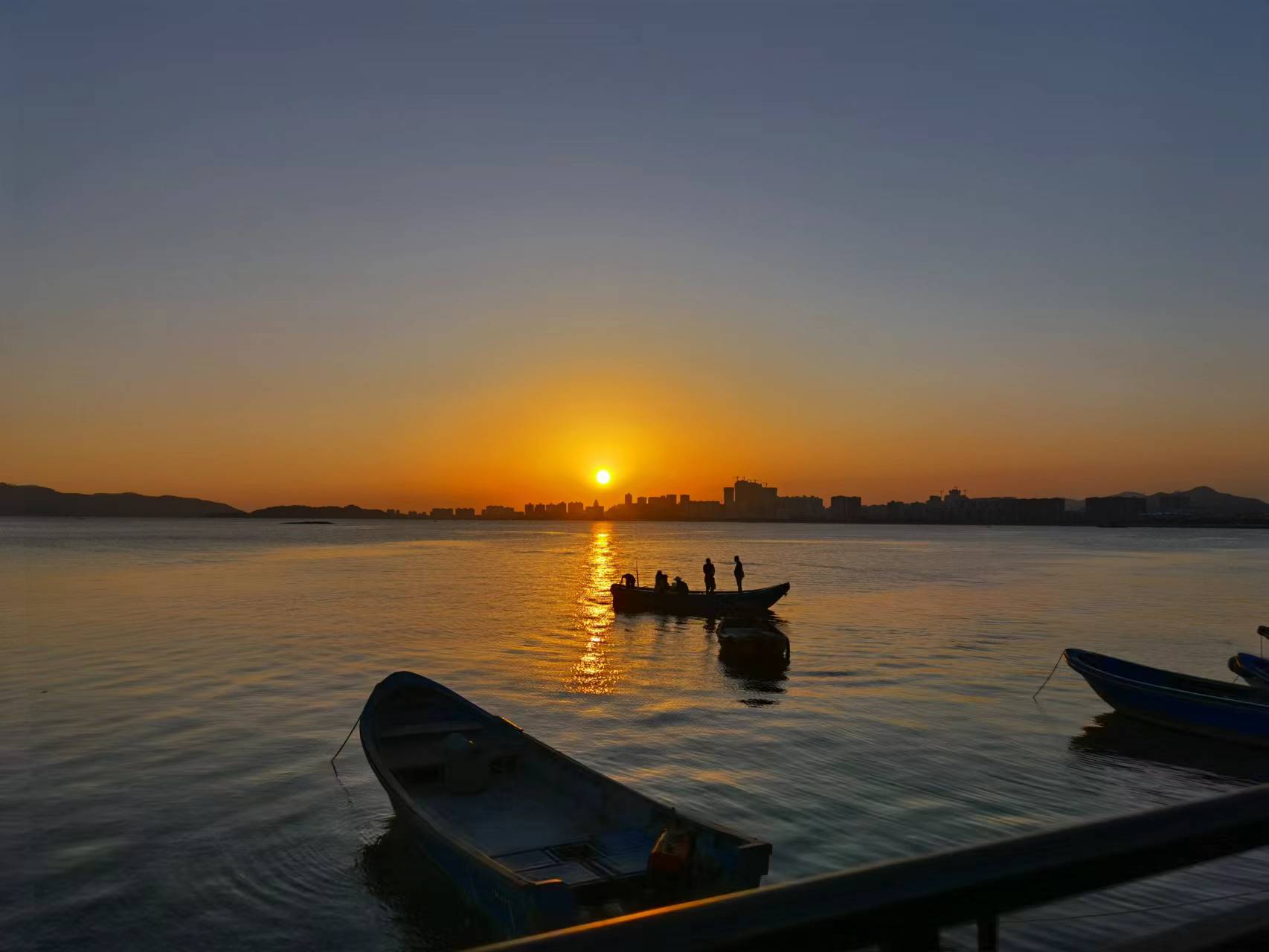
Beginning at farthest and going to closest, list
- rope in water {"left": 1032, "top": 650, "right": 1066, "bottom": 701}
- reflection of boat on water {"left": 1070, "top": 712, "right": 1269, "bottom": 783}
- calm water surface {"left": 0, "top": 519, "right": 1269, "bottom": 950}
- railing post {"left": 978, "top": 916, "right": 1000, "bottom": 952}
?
rope in water {"left": 1032, "top": 650, "right": 1066, "bottom": 701} < reflection of boat on water {"left": 1070, "top": 712, "right": 1269, "bottom": 783} < calm water surface {"left": 0, "top": 519, "right": 1269, "bottom": 950} < railing post {"left": 978, "top": 916, "right": 1000, "bottom": 952}

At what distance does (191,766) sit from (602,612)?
36.1 meters

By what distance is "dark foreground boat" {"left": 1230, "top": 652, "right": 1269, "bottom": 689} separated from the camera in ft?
81.3

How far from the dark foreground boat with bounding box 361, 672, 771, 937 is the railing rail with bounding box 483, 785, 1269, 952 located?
27.5 ft

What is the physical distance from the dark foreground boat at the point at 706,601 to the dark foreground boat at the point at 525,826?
32.0 m

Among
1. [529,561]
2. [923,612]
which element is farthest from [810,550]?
[923,612]

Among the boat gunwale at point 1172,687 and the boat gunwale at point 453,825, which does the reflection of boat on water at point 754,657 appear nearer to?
the boat gunwale at point 1172,687

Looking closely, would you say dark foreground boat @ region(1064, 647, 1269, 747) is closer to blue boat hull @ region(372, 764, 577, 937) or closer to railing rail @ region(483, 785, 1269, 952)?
blue boat hull @ region(372, 764, 577, 937)

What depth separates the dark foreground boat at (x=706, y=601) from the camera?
48.1 metres

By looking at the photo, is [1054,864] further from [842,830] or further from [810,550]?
[810,550]

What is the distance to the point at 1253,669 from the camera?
83.5 ft

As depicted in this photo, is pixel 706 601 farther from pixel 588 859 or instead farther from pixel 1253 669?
pixel 588 859

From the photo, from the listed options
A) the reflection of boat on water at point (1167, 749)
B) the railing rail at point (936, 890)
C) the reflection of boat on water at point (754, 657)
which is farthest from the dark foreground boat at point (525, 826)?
the reflection of boat on water at point (754, 657)

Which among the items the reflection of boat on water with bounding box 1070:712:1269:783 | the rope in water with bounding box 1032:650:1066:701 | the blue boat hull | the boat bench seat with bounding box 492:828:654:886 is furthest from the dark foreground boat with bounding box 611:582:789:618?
the blue boat hull

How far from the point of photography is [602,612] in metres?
54.5
